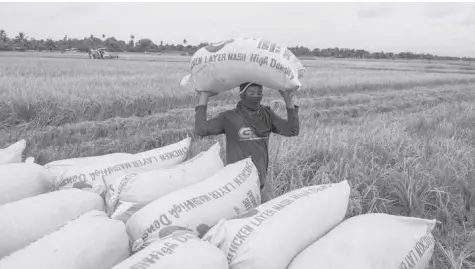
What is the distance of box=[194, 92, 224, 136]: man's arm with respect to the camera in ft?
7.81

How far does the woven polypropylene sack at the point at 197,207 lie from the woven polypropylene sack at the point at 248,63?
26.0 inches

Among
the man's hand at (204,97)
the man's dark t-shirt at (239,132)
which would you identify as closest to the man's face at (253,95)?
the man's dark t-shirt at (239,132)

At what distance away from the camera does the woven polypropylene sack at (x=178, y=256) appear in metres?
1.28

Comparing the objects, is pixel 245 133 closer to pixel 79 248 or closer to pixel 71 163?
pixel 71 163

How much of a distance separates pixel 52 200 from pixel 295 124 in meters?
1.45

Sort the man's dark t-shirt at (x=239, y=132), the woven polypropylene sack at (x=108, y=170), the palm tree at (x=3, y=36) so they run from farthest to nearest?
the palm tree at (x=3, y=36) → the man's dark t-shirt at (x=239, y=132) → the woven polypropylene sack at (x=108, y=170)

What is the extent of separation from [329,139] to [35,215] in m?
2.88

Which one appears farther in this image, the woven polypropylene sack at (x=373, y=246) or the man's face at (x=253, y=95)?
the man's face at (x=253, y=95)

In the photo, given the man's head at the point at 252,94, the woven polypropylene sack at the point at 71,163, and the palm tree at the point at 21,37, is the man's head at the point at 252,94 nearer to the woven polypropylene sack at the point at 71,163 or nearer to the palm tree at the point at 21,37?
the woven polypropylene sack at the point at 71,163

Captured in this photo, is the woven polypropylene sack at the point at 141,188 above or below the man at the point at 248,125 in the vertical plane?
below

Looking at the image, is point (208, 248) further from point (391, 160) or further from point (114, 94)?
point (114, 94)

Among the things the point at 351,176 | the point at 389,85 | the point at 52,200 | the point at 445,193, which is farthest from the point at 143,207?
the point at 389,85

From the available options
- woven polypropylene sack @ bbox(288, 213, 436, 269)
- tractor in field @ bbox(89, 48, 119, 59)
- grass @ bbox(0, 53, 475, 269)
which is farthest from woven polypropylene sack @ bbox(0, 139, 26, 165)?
tractor in field @ bbox(89, 48, 119, 59)

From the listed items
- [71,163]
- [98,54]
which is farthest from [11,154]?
[98,54]
